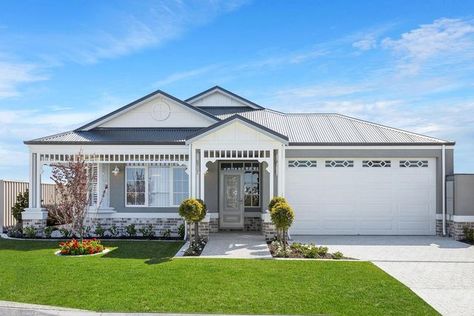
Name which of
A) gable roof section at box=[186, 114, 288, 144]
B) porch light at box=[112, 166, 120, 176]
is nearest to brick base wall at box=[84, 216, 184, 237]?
porch light at box=[112, 166, 120, 176]

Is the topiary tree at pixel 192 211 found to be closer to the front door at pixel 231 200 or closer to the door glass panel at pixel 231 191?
the front door at pixel 231 200

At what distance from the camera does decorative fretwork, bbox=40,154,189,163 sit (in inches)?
731

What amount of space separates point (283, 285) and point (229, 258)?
319 cm

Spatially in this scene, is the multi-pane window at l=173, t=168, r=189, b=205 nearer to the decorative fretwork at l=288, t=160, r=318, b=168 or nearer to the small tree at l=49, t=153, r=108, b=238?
the decorative fretwork at l=288, t=160, r=318, b=168

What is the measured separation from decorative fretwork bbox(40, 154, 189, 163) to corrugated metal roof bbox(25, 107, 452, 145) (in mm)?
547

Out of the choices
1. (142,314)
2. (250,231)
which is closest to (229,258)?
(142,314)

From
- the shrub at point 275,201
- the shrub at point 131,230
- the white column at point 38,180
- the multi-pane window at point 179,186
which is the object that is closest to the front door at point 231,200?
the multi-pane window at point 179,186

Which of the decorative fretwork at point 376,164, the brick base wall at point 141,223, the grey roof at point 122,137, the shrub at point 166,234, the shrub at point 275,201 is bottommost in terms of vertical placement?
the shrub at point 166,234

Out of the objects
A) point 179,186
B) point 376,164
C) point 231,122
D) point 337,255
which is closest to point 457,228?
point 376,164

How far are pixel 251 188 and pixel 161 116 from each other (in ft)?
15.6

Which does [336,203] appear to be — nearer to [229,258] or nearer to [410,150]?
[410,150]

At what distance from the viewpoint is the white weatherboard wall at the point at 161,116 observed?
20.8 metres

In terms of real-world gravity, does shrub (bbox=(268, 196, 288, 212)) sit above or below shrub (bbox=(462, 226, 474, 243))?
above

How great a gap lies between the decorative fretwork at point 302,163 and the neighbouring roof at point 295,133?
0.71m
